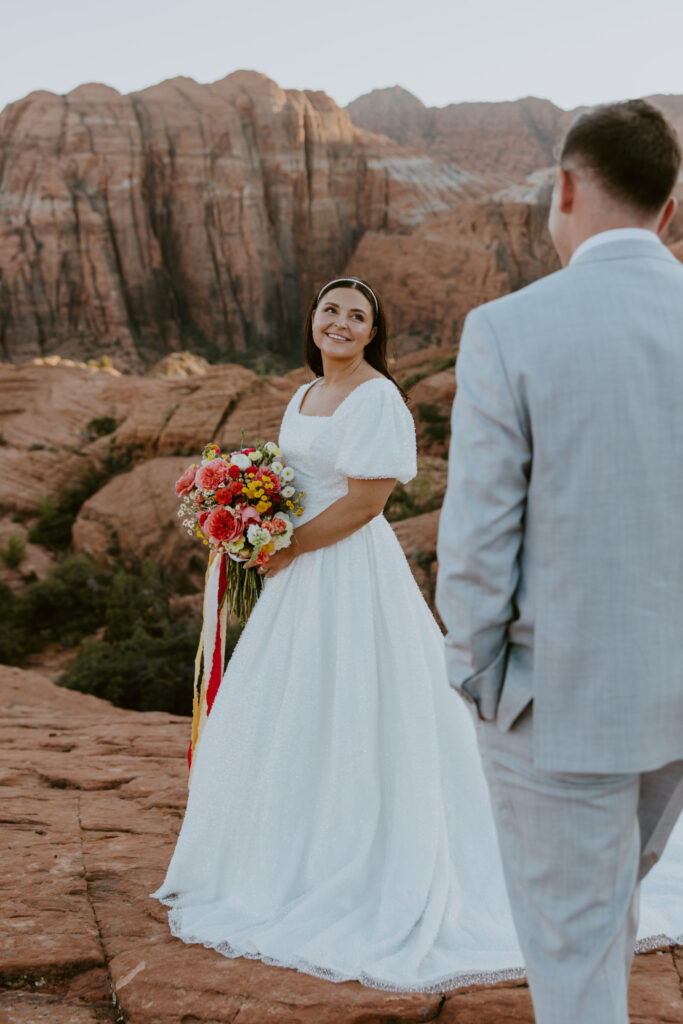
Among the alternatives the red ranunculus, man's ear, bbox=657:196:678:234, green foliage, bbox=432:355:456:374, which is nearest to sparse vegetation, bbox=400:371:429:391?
green foliage, bbox=432:355:456:374

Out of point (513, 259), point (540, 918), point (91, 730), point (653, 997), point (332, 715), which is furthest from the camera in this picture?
point (513, 259)

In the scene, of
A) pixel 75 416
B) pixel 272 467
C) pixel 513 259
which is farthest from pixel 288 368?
pixel 272 467

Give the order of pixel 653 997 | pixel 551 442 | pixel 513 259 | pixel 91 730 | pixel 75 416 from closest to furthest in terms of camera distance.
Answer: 1. pixel 551 442
2. pixel 653 997
3. pixel 91 730
4. pixel 75 416
5. pixel 513 259

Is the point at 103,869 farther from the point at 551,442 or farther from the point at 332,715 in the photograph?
the point at 551,442

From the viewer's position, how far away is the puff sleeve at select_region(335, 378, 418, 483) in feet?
9.03

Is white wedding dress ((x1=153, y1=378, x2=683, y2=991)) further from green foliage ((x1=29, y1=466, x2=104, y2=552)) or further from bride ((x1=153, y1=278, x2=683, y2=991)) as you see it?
green foliage ((x1=29, y1=466, x2=104, y2=552))

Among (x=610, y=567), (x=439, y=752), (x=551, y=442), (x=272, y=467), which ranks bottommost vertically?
(x=439, y=752)

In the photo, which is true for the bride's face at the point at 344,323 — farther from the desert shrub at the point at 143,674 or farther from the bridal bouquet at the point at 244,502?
the desert shrub at the point at 143,674

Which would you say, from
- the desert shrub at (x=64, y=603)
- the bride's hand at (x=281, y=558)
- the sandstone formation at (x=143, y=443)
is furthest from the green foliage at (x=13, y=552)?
the bride's hand at (x=281, y=558)

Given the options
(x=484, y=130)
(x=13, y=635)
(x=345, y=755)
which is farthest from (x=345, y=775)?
(x=484, y=130)

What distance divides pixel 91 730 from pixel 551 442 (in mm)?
4766

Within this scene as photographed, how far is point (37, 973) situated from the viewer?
2.49 m

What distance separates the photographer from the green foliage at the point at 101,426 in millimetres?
15938

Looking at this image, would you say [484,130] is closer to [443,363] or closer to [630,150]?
[443,363]
